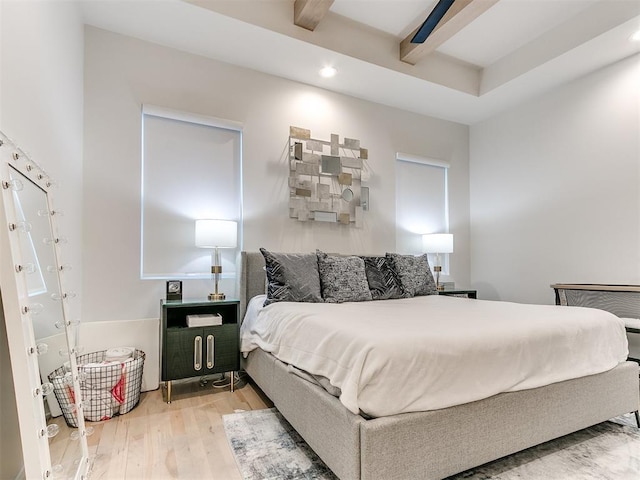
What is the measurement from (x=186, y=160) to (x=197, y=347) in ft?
5.07

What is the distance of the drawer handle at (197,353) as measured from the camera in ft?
8.20

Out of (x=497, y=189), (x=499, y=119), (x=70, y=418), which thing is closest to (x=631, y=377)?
(x=497, y=189)

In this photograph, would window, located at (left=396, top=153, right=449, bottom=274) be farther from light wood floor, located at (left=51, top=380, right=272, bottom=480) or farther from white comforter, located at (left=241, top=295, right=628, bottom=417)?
light wood floor, located at (left=51, top=380, right=272, bottom=480)

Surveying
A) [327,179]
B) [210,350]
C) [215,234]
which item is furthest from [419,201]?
[210,350]

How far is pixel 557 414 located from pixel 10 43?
2948mm

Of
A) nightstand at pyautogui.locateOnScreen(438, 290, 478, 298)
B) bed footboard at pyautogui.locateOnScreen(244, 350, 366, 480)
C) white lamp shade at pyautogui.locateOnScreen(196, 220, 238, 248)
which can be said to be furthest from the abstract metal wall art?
bed footboard at pyautogui.locateOnScreen(244, 350, 366, 480)

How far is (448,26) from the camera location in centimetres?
283

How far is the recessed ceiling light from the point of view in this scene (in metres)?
3.25

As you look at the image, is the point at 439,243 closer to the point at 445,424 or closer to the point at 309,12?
the point at 309,12

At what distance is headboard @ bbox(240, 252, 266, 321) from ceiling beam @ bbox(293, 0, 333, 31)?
1890 millimetres

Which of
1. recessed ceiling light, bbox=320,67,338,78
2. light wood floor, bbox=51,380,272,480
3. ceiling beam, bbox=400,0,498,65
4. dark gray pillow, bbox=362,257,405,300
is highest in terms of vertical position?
ceiling beam, bbox=400,0,498,65

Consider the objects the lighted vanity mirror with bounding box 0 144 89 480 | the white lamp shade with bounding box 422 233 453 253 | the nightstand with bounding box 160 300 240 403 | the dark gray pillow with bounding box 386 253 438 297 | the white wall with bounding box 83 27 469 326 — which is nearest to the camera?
the lighted vanity mirror with bounding box 0 144 89 480

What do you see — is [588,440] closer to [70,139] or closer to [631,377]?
[631,377]

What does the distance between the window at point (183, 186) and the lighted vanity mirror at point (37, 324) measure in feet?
3.75
